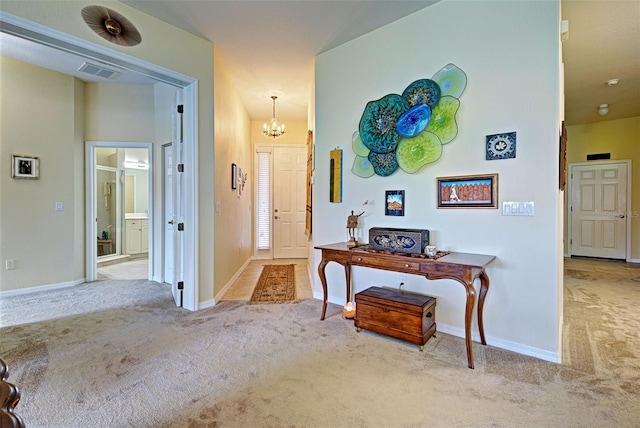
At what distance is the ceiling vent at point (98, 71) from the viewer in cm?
361

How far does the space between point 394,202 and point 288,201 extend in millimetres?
3585

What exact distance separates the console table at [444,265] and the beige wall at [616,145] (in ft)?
18.9

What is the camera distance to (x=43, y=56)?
3.43m

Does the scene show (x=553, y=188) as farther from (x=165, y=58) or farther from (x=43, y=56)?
(x=43, y=56)

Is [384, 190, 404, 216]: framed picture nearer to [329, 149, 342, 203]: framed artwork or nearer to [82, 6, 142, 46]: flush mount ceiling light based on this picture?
[329, 149, 342, 203]: framed artwork

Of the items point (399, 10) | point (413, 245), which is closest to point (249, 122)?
point (399, 10)

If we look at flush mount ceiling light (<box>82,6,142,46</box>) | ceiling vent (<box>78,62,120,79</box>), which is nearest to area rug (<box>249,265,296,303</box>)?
flush mount ceiling light (<box>82,6,142,46</box>)

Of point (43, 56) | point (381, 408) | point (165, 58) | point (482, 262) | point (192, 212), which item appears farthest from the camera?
point (43, 56)

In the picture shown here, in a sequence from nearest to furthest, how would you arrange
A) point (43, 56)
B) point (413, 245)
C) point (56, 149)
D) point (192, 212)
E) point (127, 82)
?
Answer: point (413, 245) → point (192, 212) → point (43, 56) → point (56, 149) → point (127, 82)

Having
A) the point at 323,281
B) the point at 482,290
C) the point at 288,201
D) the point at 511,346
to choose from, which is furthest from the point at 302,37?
the point at 288,201

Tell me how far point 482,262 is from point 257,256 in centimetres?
480

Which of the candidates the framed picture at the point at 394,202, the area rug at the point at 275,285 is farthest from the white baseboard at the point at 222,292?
the framed picture at the point at 394,202

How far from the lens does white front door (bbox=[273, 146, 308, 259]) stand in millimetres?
6039

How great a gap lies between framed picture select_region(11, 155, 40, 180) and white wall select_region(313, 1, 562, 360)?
414cm
